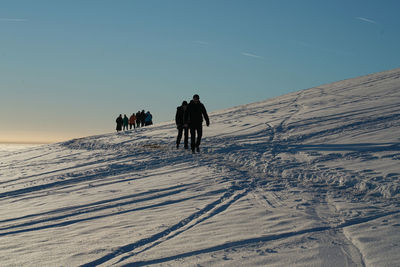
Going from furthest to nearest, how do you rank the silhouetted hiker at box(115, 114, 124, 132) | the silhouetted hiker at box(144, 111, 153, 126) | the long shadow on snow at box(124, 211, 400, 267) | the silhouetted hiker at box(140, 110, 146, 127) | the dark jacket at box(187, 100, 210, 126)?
the silhouetted hiker at box(115, 114, 124, 132)
the silhouetted hiker at box(140, 110, 146, 127)
the silhouetted hiker at box(144, 111, 153, 126)
the dark jacket at box(187, 100, 210, 126)
the long shadow on snow at box(124, 211, 400, 267)

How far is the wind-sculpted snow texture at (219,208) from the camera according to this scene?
340cm

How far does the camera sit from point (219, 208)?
16.0 ft

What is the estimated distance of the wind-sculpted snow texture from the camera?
3.40 metres

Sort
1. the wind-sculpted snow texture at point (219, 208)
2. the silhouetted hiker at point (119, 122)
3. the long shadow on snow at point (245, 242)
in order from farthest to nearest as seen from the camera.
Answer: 1. the silhouetted hiker at point (119, 122)
2. the wind-sculpted snow texture at point (219, 208)
3. the long shadow on snow at point (245, 242)

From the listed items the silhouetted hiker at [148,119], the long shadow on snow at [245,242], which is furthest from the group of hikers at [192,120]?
the silhouetted hiker at [148,119]

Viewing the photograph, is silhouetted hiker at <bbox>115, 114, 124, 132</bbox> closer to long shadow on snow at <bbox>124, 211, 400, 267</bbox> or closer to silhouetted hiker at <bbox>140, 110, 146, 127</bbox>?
→ silhouetted hiker at <bbox>140, 110, 146, 127</bbox>

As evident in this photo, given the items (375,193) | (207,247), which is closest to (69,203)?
(207,247)

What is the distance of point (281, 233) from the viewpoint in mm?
3803

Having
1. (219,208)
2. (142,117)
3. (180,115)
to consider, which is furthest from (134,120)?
(219,208)

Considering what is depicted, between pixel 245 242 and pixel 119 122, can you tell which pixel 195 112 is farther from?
pixel 119 122

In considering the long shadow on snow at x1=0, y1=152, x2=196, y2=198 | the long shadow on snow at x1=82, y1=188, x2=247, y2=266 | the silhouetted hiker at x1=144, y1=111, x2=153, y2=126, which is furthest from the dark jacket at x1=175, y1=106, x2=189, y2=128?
the silhouetted hiker at x1=144, y1=111, x2=153, y2=126

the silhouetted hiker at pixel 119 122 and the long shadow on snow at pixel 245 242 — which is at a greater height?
the silhouetted hiker at pixel 119 122

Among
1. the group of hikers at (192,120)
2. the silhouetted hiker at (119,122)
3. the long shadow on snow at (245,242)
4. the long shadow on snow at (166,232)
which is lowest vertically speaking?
the long shadow on snow at (245,242)

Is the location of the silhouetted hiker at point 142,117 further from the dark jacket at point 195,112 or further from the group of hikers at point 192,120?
the dark jacket at point 195,112
